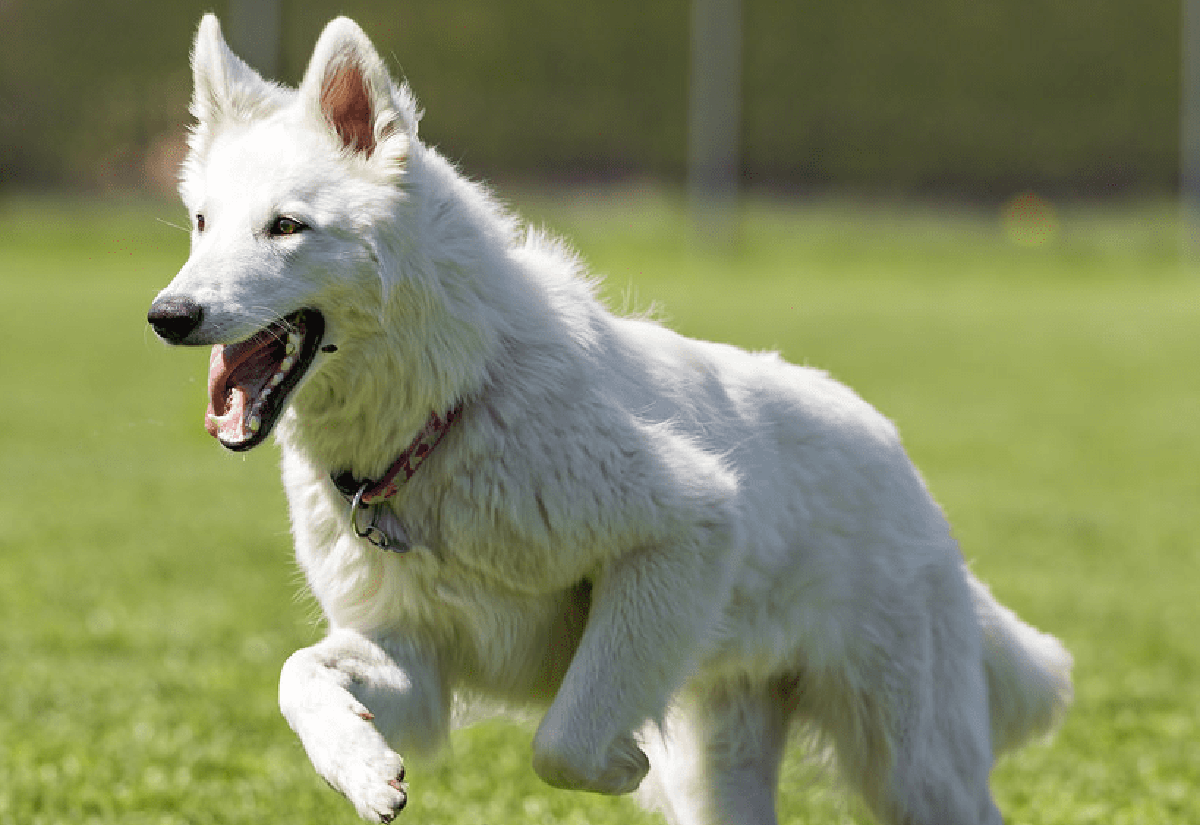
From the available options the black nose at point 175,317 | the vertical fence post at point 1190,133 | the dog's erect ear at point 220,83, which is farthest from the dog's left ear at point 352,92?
the vertical fence post at point 1190,133

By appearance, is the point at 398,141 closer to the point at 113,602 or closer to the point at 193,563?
the point at 113,602

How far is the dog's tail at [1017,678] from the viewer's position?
4.21 metres

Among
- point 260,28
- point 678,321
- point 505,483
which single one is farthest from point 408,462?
point 260,28

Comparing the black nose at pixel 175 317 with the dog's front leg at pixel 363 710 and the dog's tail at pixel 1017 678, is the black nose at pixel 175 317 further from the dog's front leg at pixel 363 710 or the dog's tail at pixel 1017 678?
the dog's tail at pixel 1017 678

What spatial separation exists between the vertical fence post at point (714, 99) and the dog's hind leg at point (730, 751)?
21538 millimetres

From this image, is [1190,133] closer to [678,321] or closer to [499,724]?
[678,321]

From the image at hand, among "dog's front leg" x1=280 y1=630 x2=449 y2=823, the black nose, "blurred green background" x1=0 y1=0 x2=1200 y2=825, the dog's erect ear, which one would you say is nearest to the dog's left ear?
the dog's erect ear

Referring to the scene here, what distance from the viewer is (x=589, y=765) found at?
3252 millimetres

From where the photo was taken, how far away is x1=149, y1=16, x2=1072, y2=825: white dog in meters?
3.08

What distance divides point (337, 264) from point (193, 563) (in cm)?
517

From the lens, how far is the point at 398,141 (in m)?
3.12

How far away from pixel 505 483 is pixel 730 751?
1265mm

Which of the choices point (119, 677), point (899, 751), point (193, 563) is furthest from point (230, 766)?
point (193, 563)

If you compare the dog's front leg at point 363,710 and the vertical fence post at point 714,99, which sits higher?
the dog's front leg at point 363,710
